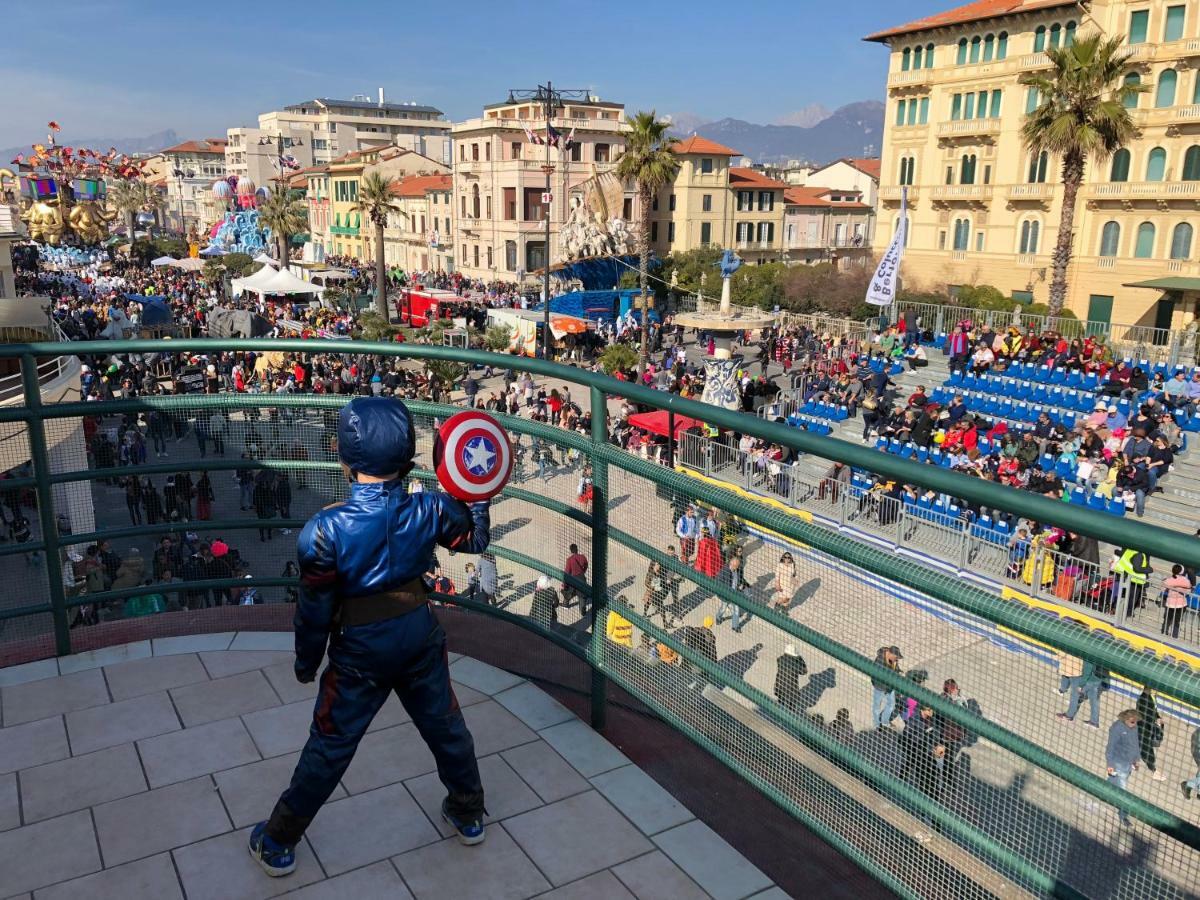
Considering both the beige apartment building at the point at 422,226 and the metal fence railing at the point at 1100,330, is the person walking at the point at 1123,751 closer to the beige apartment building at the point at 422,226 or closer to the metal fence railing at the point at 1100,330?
the metal fence railing at the point at 1100,330

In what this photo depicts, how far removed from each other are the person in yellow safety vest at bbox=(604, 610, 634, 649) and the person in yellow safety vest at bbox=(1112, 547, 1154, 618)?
8.87 feet

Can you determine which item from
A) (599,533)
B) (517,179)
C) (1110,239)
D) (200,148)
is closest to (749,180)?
(517,179)

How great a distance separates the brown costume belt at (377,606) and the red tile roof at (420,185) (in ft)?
211

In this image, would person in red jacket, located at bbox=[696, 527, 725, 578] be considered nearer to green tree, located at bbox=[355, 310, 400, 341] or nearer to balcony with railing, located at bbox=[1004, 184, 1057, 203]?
green tree, located at bbox=[355, 310, 400, 341]

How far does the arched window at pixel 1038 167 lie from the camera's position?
1592 inches

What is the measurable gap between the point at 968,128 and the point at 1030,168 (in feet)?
12.1

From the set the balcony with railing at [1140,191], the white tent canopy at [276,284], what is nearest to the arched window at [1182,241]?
the balcony with railing at [1140,191]

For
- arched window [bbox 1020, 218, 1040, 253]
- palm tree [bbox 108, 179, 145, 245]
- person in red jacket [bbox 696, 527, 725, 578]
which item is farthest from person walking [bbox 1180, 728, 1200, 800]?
palm tree [bbox 108, 179, 145, 245]

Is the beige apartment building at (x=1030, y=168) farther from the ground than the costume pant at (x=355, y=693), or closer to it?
farther from the ground

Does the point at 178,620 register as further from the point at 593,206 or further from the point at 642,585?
the point at 593,206

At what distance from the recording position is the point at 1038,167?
134 ft

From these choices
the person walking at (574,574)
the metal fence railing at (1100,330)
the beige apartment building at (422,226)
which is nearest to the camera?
the person walking at (574,574)

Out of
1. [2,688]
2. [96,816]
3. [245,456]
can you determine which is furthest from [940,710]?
[2,688]

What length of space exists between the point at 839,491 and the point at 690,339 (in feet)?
104
